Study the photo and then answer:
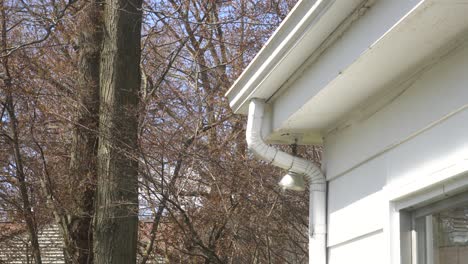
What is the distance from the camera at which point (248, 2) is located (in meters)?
10.5

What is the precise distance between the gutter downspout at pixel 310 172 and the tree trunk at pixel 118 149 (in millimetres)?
3909

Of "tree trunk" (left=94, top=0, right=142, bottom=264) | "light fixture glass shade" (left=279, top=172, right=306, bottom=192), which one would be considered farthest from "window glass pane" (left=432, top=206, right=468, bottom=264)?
"tree trunk" (left=94, top=0, right=142, bottom=264)

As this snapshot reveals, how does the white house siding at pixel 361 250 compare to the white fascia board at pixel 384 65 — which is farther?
the white house siding at pixel 361 250

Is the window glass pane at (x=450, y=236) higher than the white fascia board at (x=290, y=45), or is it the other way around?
the white fascia board at (x=290, y=45)

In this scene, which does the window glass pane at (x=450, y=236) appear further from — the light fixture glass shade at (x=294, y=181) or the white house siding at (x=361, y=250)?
the light fixture glass shade at (x=294, y=181)

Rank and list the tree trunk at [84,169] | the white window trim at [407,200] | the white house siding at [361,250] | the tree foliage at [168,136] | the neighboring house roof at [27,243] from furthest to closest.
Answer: the neighboring house roof at [27,243] < the tree trunk at [84,169] < the tree foliage at [168,136] < the white house siding at [361,250] < the white window trim at [407,200]

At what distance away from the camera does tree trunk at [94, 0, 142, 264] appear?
7871 mm

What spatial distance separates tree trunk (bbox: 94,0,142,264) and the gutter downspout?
12.8 ft

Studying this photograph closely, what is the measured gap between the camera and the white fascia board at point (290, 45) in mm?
2920

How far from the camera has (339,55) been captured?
3.08m

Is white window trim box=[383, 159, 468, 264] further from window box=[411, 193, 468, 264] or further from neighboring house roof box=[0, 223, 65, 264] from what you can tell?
neighboring house roof box=[0, 223, 65, 264]

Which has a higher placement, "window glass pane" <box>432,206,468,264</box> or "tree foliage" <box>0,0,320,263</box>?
"tree foliage" <box>0,0,320,263</box>

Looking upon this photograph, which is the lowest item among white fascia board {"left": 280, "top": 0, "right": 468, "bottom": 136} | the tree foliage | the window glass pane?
the window glass pane

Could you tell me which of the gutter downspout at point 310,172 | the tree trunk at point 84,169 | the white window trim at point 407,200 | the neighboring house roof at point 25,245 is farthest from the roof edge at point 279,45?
the neighboring house roof at point 25,245
